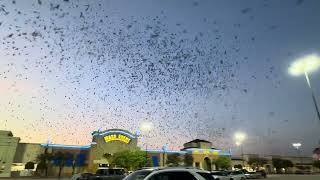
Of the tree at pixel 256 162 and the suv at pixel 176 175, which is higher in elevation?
the tree at pixel 256 162

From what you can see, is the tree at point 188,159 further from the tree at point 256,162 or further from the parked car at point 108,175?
the parked car at point 108,175

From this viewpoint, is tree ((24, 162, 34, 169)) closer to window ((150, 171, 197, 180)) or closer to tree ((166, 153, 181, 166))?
tree ((166, 153, 181, 166))

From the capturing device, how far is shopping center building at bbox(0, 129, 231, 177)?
59.6 meters

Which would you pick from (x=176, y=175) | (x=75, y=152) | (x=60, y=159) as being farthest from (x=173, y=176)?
(x=75, y=152)

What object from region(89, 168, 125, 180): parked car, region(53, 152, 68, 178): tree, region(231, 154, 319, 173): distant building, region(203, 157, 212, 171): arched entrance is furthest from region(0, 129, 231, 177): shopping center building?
region(89, 168, 125, 180): parked car

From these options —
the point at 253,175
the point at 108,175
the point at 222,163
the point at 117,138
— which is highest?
the point at 117,138

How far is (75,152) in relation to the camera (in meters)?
65.1

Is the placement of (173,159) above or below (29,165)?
above

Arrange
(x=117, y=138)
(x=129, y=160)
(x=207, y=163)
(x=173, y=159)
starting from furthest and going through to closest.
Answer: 1. (x=207, y=163)
2. (x=173, y=159)
3. (x=117, y=138)
4. (x=129, y=160)

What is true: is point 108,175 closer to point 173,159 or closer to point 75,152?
point 75,152

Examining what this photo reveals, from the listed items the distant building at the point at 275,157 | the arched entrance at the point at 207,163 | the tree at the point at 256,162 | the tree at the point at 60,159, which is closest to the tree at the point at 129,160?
the tree at the point at 60,159

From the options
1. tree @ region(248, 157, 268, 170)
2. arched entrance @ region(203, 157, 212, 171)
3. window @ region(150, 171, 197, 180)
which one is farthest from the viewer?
tree @ region(248, 157, 268, 170)

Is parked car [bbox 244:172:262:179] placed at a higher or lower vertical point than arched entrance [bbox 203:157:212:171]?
lower

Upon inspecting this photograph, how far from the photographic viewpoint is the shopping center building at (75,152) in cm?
5959
